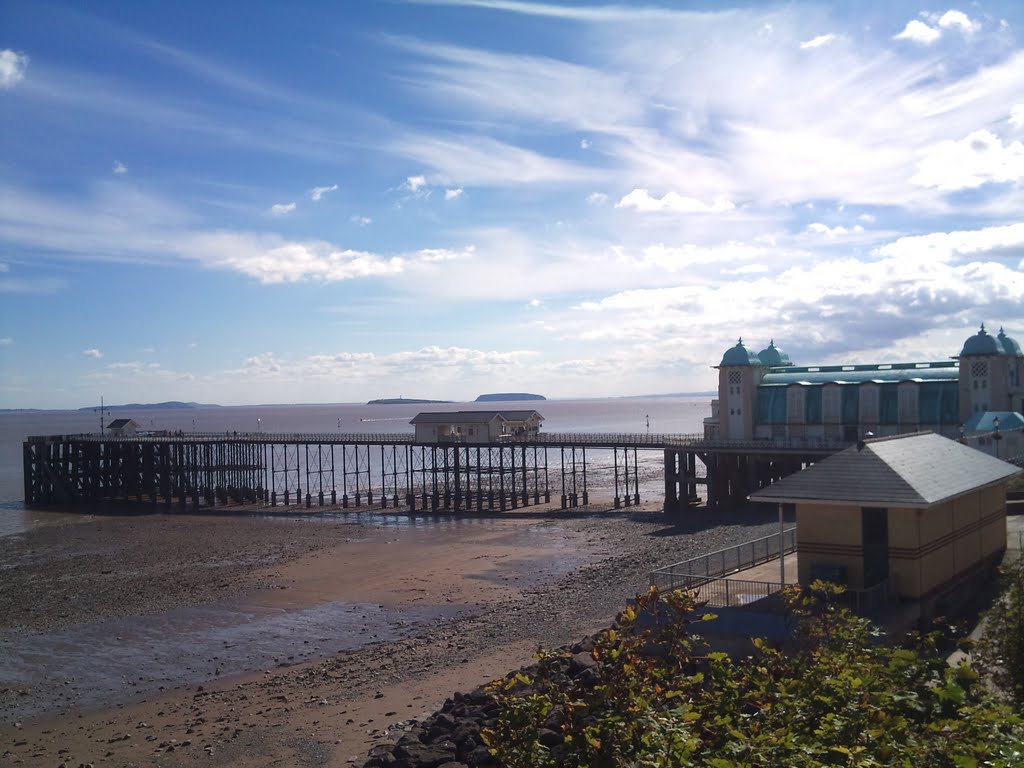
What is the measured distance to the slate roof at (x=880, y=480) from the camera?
53.8ft

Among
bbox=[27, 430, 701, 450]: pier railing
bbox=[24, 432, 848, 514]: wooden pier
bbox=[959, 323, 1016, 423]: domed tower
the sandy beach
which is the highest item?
bbox=[959, 323, 1016, 423]: domed tower

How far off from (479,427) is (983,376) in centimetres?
2897

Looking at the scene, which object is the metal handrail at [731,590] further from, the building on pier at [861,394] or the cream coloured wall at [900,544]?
the building on pier at [861,394]

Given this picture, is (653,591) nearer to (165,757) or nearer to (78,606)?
(165,757)

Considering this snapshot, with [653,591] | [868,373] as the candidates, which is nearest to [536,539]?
[868,373]

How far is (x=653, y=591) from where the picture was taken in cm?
678

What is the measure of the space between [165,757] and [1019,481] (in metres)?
28.9

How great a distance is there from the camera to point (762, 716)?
6.50m

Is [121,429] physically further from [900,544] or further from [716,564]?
[900,544]

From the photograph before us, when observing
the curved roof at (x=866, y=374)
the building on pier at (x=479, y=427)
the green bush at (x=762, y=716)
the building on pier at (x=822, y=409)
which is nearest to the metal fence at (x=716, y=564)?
the green bush at (x=762, y=716)

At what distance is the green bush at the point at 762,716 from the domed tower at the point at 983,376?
37.6m

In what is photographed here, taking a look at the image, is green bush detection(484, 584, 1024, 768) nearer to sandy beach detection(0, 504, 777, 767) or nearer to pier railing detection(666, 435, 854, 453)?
sandy beach detection(0, 504, 777, 767)

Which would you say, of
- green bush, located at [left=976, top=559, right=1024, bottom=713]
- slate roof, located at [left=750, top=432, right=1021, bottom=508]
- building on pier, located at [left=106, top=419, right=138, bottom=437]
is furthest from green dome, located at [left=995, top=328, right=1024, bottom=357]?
building on pier, located at [left=106, top=419, right=138, bottom=437]

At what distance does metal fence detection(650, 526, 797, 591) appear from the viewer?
1794 centimetres
